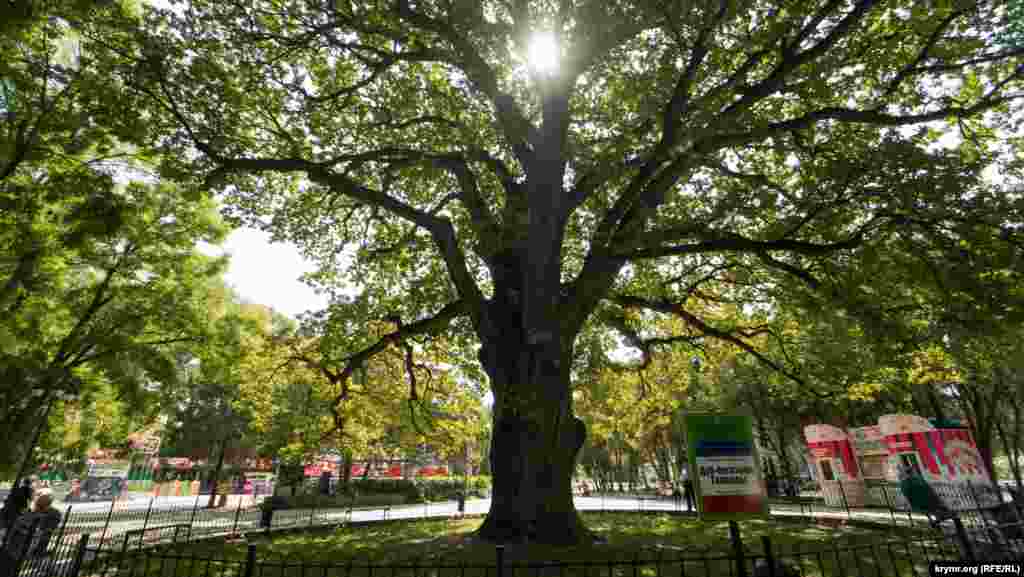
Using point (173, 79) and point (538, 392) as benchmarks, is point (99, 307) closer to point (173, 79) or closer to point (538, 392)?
point (173, 79)

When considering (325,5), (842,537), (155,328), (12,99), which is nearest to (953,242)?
(842,537)

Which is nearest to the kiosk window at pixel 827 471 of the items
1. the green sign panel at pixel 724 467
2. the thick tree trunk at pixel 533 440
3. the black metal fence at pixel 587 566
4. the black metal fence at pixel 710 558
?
the black metal fence at pixel 710 558

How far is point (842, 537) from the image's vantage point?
36.7ft

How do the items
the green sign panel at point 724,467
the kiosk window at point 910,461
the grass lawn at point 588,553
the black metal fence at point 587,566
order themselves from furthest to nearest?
1. the kiosk window at point 910,461
2. the grass lawn at point 588,553
3. the black metal fence at point 587,566
4. the green sign panel at point 724,467

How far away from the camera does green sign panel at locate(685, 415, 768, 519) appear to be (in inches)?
202

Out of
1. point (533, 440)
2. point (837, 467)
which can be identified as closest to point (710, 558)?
point (533, 440)

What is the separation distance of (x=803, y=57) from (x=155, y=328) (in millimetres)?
21440

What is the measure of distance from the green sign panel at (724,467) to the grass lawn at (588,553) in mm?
610

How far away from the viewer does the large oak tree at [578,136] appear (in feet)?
26.5

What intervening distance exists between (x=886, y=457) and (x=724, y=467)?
21140 millimetres

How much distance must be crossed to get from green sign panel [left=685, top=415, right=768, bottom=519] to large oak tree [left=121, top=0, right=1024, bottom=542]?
12.5ft

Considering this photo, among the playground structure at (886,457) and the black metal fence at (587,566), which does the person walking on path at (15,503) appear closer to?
the black metal fence at (587,566)

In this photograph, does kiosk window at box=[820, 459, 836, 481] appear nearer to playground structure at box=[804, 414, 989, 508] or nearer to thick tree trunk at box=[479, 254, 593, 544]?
playground structure at box=[804, 414, 989, 508]

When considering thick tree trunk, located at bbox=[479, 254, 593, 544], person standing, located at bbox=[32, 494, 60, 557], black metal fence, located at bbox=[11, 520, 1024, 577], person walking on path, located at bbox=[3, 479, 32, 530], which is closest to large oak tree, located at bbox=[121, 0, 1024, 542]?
thick tree trunk, located at bbox=[479, 254, 593, 544]
